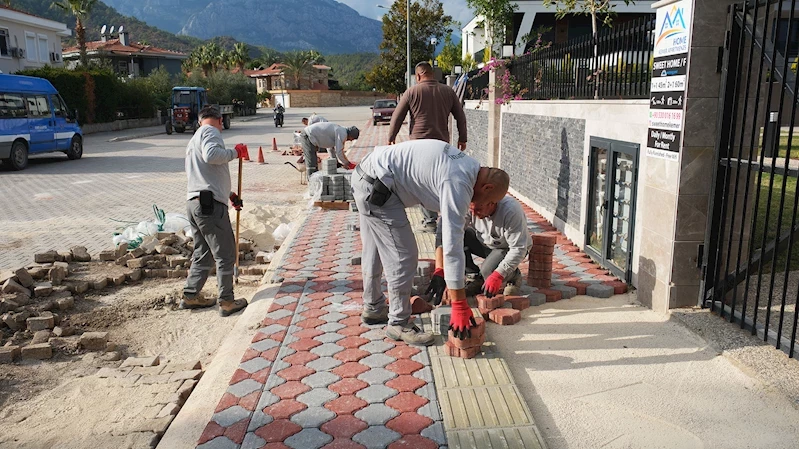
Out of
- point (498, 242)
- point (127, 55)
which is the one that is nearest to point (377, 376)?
point (498, 242)

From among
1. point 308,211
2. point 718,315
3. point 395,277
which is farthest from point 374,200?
point 308,211

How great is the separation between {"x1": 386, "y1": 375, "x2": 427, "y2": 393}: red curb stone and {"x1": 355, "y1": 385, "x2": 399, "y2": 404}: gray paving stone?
0.04m

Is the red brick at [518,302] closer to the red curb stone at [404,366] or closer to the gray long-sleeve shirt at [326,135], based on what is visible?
the red curb stone at [404,366]

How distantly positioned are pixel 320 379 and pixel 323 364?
0.73 ft

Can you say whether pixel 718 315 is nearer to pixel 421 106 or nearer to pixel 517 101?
pixel 421 106

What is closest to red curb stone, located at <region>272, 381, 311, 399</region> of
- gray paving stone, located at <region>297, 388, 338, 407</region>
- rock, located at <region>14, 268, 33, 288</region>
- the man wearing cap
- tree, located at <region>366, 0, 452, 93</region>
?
gray paving stone, located at <region>297, 388, 338, 407</region>

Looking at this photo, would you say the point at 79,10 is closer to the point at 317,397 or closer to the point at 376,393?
the point at 317,397

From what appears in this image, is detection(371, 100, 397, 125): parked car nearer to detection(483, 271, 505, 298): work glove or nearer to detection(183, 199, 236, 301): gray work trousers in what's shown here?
detection(183, 199, 236, 301): gray work trousers

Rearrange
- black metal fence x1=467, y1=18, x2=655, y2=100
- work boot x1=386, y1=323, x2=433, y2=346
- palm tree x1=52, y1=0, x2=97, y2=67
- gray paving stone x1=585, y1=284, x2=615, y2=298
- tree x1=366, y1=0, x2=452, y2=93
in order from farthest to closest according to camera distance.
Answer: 1. tree x1=366, y1=0, x2=452, y2=93
2. palm tree x1=52, y1=0, x2=97, y2=67
3. black metal fence x1=467, y1=18, x2=655, y2=100
4. gray paving stone x1=585, y1=284, x2=615, y2=298
5. work boot x1=386, y1=323, x2=433, y2=346

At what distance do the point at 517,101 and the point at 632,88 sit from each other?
12.3 feet

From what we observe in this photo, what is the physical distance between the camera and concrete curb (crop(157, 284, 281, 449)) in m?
3.27

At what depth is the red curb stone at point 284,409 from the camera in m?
3.38

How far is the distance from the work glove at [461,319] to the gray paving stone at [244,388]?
122 cm

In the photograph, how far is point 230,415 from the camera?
11.1ft
